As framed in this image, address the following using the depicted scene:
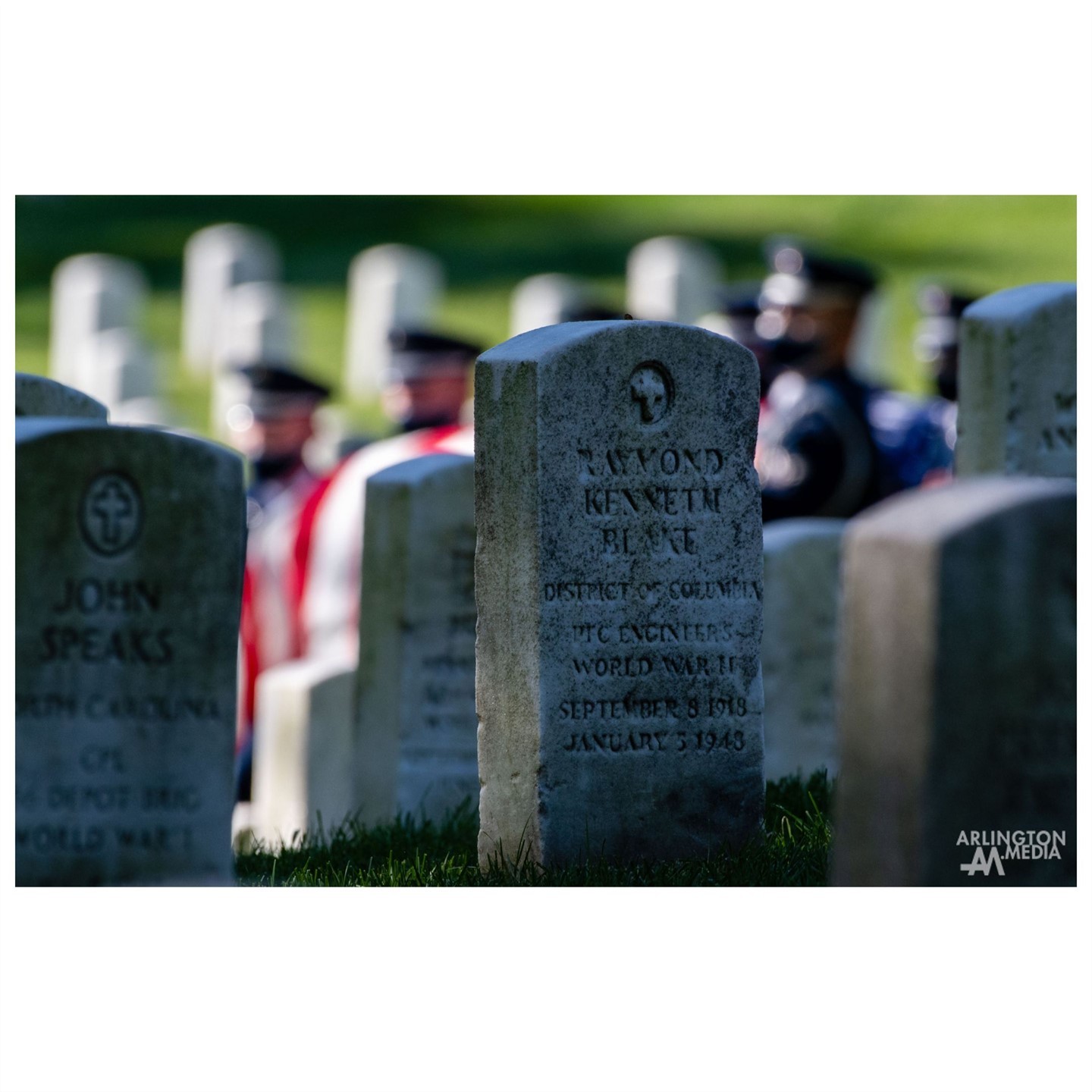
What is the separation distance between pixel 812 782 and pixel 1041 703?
107 inches

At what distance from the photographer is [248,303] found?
2134 cm

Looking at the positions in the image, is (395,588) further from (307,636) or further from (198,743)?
(307,636)

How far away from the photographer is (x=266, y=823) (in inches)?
465

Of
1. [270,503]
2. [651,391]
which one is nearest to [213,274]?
[270,503]

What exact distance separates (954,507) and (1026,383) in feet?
9.88

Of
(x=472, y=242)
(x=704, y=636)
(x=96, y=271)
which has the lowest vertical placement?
(x=704, y=636)

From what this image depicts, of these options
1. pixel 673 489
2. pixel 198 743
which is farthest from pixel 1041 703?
pixel 198 743

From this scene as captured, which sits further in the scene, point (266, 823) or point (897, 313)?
point (897, 313)

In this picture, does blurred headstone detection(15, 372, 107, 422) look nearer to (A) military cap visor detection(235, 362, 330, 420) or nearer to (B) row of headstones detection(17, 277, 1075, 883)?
(B) row of headstones detection(17, 277, 1075, 883)

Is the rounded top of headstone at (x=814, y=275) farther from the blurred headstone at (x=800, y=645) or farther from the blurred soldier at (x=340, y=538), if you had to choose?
the blurred headstone at (x=800, y=645)

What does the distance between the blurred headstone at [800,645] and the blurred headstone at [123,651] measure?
13.1ft

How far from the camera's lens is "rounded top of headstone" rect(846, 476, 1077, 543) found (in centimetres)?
511

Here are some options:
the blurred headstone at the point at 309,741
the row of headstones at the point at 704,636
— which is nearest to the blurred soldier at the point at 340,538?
the blurred headstone at the point at 309,741

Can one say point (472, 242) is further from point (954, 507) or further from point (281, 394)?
point (954, 507)
